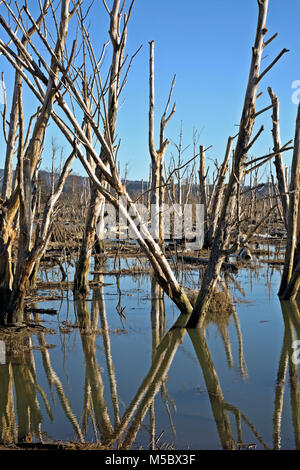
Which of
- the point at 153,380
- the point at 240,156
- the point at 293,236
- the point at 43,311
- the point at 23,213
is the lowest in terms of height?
the point at 153,380

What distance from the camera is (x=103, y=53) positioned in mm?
7414

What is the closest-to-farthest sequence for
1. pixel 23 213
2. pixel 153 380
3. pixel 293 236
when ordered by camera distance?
pixel 153 380
pixel 23 213
pixel 293 236

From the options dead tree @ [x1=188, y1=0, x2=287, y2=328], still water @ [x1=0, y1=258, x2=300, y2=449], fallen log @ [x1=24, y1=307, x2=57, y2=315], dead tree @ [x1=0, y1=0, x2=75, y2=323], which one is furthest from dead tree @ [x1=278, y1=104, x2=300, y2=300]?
dead tree @ [x1=0, y1=0, x2=75, y2=323]

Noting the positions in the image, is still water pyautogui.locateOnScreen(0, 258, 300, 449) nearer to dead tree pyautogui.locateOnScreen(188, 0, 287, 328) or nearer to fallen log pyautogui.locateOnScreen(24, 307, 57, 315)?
fallen log pyautogui.locateOnScreen(24, 307, 57, 315)

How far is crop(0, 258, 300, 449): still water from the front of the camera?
3.82 meters

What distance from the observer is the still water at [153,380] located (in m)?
3.82

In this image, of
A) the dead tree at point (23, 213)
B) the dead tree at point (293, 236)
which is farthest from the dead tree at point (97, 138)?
the dead tree at point (293, 236)

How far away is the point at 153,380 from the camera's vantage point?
5059 mm

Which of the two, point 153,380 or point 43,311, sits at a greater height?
point 43,311

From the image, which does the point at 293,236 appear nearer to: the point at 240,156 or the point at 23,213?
the point at 240,156

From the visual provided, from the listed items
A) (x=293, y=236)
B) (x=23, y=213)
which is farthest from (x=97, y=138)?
(x=293, y=236)

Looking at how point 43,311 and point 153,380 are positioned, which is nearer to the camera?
point 153,380
